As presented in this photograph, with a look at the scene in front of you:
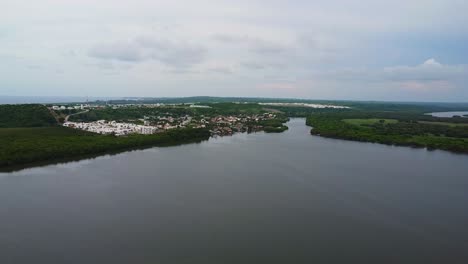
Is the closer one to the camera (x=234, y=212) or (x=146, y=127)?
(x=234, y=212)


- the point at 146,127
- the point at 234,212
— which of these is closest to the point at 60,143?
the point at 146,127

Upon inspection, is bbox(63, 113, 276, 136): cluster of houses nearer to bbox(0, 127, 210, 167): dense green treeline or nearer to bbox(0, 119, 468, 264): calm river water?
bbox(0, 127, 210, 167): dense green treeline

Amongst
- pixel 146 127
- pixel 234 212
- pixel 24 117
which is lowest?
pixel 234 212

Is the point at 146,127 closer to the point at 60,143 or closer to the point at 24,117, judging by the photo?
the point at 24,117

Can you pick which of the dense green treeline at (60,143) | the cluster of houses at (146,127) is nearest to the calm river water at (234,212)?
the dense green treeline at (60,143)

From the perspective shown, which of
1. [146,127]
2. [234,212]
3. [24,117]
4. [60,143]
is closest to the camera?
[234,212]

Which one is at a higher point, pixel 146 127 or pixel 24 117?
pixel 24 117

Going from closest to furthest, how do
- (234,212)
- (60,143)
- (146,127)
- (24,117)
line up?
(234,212) → (60,143) → (24,117) → (146,127)
